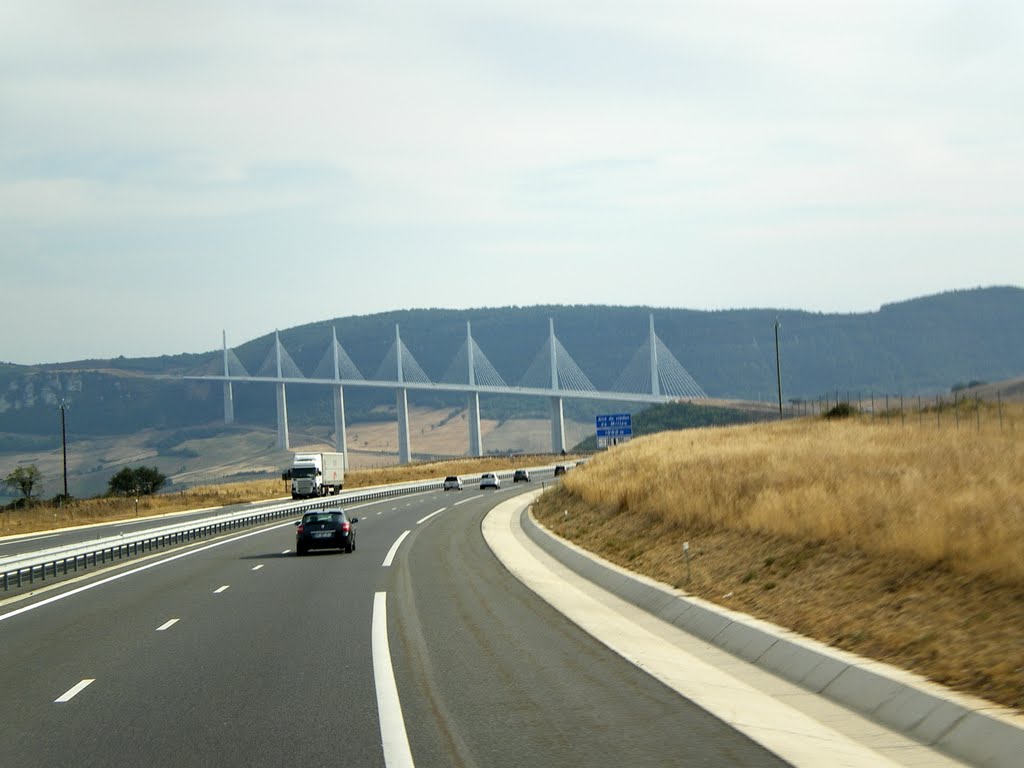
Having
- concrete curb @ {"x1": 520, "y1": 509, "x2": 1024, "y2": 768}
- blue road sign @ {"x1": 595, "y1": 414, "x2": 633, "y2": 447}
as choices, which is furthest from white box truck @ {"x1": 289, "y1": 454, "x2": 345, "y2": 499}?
concrete curb @ {"x1": 520, "y1": 509, "x2": 1024, "y2": 768}

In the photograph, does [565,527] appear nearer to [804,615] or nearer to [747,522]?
[747,522]

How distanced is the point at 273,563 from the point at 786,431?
99.2ft

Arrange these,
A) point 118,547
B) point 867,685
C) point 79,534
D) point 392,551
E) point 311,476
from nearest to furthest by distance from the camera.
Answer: point 867,685 < point 392,551 < point 118,547 < point 79,534 < point 311,476

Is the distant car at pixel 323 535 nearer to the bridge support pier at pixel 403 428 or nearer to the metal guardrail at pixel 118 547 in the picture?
the metal guardrail at pixel 118 547

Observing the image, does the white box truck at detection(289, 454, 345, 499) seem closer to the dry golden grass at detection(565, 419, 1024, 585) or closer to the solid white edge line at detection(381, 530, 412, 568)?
the solid white edge line at detection(381, 530, 412, 568)

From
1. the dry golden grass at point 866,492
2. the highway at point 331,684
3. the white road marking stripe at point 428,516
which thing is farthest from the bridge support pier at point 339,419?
the highway at point 331,684

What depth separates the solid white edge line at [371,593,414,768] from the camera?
8927mm

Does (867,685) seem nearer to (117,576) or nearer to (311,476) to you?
(117,576)

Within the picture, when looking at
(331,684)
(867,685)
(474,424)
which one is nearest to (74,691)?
(331,684)

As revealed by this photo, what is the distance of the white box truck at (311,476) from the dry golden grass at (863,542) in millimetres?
45064

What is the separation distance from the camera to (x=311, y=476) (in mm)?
79375

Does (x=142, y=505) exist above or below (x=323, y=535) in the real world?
below

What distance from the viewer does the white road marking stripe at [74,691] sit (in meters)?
11.7

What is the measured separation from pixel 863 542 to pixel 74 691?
10.1 metres
